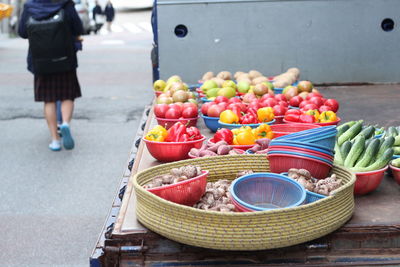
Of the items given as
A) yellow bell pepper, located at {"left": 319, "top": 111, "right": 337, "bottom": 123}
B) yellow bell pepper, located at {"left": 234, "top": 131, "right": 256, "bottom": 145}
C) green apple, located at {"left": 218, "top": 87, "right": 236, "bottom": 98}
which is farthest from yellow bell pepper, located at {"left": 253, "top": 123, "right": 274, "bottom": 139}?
green apple, located at {"left": 218, "top": 87, "right": 236, "bottom": 98}

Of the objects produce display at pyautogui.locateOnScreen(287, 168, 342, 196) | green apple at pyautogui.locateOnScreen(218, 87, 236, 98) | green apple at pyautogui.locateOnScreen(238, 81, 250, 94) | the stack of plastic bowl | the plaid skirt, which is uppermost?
the stack of plastic bowl

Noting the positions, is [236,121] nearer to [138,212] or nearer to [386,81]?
[138,212]

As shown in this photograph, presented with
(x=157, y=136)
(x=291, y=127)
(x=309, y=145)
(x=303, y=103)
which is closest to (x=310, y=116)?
(x=291, y=127)

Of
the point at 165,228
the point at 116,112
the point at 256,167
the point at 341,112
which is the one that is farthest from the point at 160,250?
the point at 116,112

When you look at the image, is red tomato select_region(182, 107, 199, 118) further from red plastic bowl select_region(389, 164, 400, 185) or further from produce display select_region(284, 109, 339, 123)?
red plastic bowl select_region(389, 164, 400, 185)

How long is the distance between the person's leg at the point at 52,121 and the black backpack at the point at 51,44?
0.56m

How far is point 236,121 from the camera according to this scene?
3.75 meters

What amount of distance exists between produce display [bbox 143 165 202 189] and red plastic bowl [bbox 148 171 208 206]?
0.18 ft

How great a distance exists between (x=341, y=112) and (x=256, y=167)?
258cm

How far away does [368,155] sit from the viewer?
2.72m

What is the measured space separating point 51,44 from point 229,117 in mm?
3366

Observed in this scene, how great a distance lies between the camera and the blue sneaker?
22.5ft

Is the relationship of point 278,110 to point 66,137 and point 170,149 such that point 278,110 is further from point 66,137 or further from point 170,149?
point 66,137

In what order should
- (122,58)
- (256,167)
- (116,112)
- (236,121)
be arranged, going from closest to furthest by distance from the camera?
(256,167), (236,121), (116,112), (122,58)
